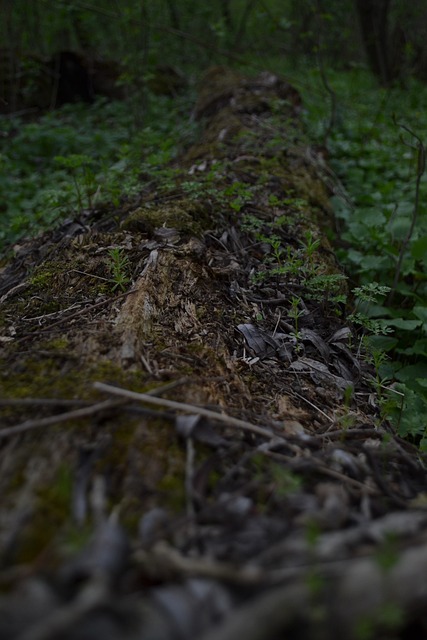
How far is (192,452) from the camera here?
1.24 meters

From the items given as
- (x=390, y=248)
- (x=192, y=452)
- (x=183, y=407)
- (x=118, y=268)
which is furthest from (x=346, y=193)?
(x=192, y=452)

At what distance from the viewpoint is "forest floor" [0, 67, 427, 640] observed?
2.80ft

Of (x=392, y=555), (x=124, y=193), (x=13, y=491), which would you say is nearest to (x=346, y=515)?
(x=392, y=555)

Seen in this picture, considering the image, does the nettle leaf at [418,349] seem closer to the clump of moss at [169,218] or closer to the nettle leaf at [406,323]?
the nettle leaf at [406,323]

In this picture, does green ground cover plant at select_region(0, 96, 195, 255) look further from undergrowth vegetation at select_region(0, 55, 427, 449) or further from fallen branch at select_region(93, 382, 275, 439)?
fallen branch at select_region(93, 382, 275, 439)

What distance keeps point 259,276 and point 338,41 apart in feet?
38.7

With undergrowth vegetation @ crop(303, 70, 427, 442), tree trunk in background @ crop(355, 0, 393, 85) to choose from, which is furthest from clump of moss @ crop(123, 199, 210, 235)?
tree trunk in background @ crop(355, 0, 393, 85)

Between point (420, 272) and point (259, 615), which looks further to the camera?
point (420, 272)

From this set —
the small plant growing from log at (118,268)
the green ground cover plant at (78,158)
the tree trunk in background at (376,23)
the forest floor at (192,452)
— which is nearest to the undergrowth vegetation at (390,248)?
the forest floor at (192,452)

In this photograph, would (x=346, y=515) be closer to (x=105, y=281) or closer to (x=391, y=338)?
(x=105, y=281)

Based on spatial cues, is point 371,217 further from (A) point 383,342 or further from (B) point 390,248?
(A) point 383,342

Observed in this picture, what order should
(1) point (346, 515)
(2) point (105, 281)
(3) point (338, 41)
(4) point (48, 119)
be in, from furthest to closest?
(3) point (338, 41)
(4) point (48, 119)
(2) point (105, 281)
(1) point (346, 515)

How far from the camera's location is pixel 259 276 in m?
2.37

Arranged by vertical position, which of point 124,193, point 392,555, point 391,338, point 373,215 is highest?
point 392,555
